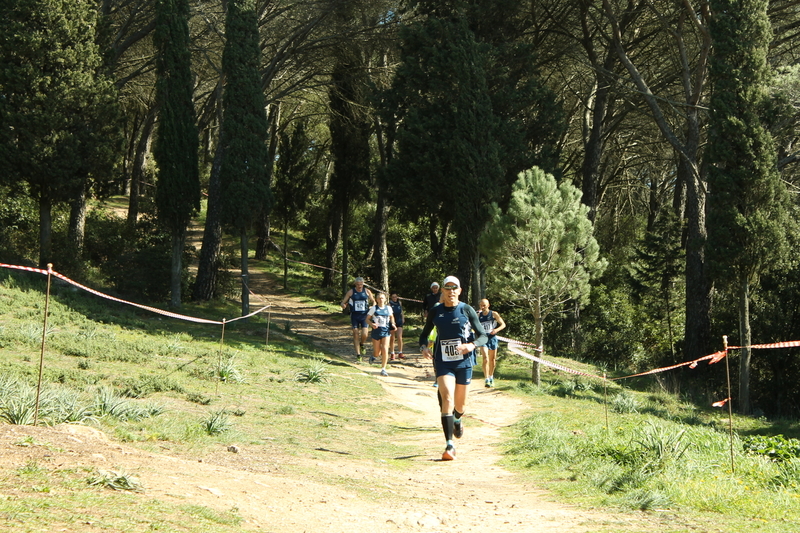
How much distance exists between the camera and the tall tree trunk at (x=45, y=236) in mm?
20938

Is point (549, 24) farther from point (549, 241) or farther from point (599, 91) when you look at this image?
point (549, 241)

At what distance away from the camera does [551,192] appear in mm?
17797

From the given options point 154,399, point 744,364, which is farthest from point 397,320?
point 154,399

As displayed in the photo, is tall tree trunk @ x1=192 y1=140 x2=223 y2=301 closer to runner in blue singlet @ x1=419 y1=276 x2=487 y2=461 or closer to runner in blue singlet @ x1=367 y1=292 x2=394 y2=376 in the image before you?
runner in blue singlet @ x1=367 y1=292 x2=394 y2=376

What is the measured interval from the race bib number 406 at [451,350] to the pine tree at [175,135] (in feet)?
53.9

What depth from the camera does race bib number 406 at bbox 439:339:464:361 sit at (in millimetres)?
8547

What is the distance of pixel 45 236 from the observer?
21141 millimetres

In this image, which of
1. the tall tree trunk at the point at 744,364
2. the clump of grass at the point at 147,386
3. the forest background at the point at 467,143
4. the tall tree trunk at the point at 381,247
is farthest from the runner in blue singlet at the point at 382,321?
the tall tree trunk at the point at 381,247

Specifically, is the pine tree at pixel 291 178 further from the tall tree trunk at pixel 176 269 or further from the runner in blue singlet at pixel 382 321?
the runner in blue singlet at pixel 382 321

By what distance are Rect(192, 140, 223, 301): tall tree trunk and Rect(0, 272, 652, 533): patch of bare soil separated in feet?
61.1

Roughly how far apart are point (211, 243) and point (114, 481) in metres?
21.6

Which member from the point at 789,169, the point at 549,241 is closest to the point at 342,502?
the point at 549,241

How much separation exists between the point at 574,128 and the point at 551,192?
63.8ft

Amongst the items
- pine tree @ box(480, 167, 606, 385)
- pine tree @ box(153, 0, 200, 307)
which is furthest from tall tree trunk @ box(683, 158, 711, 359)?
pine tree @ box(153, 0, 200, 307)
